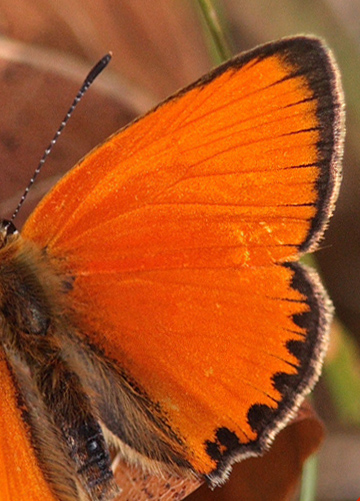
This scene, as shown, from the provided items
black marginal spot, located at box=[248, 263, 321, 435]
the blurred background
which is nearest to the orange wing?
black marginal spot, located at box=[248, 263, 321, 435]

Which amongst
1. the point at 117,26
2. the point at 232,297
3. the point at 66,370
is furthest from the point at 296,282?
the point at 117,26

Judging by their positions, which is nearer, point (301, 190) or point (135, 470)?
point (301, 190)

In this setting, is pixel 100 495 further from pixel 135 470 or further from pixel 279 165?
pixel 279 165

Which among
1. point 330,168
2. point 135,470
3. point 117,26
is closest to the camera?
point 330,168

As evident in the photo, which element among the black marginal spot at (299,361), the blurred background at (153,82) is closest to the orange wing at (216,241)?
the black marginal spot at (299,361)

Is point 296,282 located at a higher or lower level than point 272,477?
higher

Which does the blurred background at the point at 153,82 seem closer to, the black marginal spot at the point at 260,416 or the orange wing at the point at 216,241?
the orange wing at the point at 216,241
